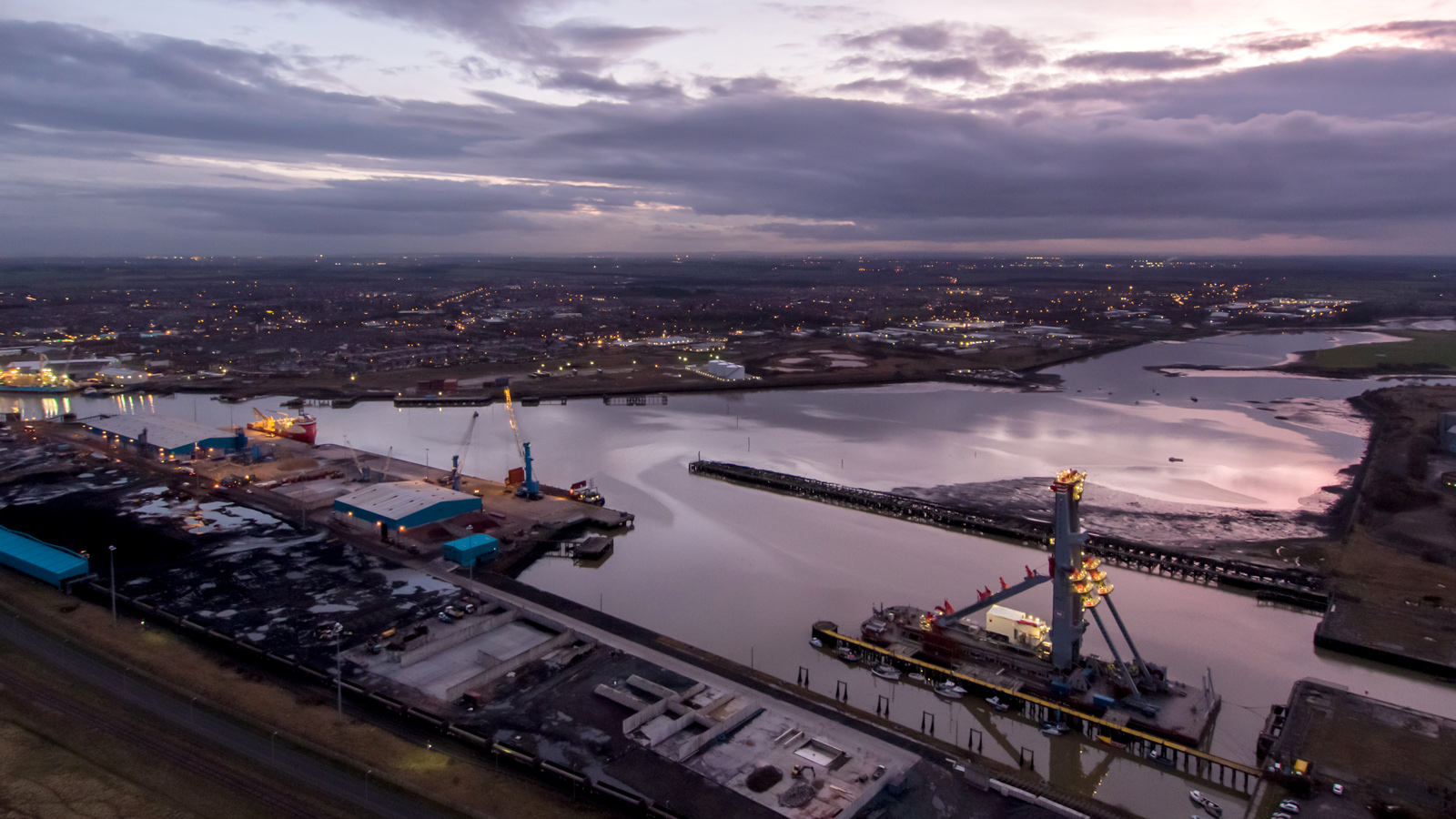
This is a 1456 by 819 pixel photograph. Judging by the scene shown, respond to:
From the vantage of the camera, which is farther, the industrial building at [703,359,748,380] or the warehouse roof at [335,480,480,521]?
the industrial building at [703,359,748,380]

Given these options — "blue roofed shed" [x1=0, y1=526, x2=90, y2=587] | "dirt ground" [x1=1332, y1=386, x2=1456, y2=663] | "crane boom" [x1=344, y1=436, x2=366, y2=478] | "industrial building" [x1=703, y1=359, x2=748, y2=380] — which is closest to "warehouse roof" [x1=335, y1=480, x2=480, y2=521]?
"crane boom" [x1=344, y1=436, x2=366, y2=478]

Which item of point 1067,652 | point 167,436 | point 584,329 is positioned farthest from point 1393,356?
point 167,436

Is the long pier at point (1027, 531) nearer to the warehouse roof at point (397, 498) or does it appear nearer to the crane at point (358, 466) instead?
the warehouse roof at point (397, 498)

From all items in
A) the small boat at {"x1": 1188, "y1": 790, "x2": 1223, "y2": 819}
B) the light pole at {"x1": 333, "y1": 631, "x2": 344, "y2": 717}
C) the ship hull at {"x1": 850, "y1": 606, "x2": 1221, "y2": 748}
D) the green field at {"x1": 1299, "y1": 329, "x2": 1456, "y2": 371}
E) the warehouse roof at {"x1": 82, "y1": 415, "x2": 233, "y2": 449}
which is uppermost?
the green field at {"x1": 1299, "y1": 329, "x2": 1456, "y2": 371}

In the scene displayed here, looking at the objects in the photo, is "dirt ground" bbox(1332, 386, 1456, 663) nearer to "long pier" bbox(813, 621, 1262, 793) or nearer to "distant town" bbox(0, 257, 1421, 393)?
"long pier" bbox(813, 621, 1262, 793)

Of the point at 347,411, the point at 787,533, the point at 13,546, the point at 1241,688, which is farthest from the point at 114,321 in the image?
the point at 1241,688

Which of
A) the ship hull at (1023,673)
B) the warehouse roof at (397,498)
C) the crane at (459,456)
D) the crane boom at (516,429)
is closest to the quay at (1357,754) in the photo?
the ship hull at (1023,673)

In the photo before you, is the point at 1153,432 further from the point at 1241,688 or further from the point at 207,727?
the point at 207,727

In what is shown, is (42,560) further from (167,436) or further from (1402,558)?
(1402,558)
